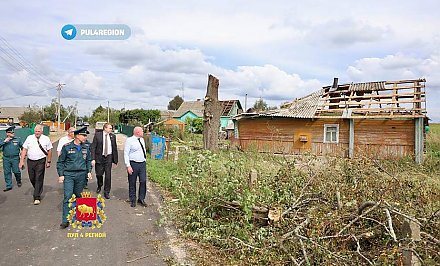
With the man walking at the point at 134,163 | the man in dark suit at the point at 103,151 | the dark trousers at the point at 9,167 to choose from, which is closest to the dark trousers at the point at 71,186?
the man walking at the point at 134,163

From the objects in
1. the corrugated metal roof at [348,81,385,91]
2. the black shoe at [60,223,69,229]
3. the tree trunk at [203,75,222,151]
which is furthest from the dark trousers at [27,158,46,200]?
the corrugated metal roof at [348,81,385,91]

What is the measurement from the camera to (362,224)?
4.82 m

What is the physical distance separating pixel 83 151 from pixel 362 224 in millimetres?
5100

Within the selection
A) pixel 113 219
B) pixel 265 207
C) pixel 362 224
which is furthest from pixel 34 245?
pixel 362 224

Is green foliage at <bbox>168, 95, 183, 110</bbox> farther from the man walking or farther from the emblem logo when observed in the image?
the emblem logo

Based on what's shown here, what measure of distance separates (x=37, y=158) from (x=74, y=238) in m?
3.26

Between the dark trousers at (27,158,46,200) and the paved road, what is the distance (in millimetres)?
290

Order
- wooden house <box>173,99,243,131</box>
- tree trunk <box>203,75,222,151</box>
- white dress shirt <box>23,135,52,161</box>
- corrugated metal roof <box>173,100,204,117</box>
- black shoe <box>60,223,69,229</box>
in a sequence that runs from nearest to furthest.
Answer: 1. black shoe <box>60,223,69,229</box>
2. white dress shirt <box>23,135,52,161</box>
3. tree trunk <box>203,75,222,151</box>
4. wooden house <box>173,99,243,131</box>
5. corrugated metal roof <box>173,100,204,117</box>

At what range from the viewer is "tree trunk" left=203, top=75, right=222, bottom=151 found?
14469mm

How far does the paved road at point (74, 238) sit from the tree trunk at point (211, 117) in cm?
596

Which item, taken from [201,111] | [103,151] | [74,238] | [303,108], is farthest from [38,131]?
[201,111]

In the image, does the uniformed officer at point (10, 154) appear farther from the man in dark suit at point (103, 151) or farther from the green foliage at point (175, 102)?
the green foliage at point (175, 102)

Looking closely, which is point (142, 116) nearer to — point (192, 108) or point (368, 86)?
point (192, 108)

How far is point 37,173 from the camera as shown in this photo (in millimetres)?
8273
